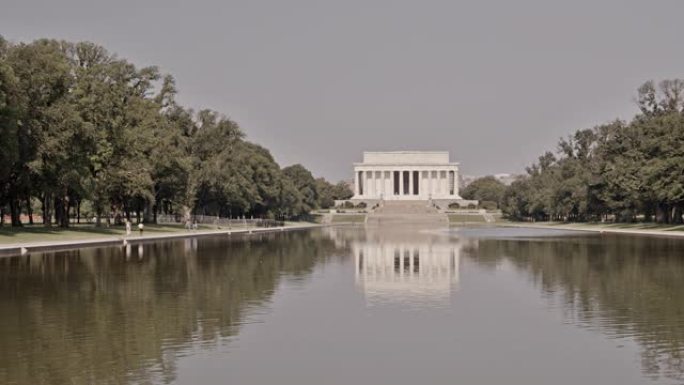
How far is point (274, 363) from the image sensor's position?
14078 millimetres

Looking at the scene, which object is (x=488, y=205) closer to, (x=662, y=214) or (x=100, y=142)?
(x=662, y=214)

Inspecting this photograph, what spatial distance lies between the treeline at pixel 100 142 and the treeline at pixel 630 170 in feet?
125

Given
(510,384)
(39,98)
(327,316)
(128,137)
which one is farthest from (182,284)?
(128,137)

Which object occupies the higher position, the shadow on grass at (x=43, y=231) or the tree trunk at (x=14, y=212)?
the tree trunk at (x=14, y=212)

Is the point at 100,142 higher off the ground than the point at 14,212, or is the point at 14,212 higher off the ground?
the point at 100,142

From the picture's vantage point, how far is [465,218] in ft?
455

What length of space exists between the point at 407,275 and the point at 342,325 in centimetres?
1247

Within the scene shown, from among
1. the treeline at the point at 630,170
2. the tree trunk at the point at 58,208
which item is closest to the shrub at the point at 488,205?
the treeline at the point at 630,170

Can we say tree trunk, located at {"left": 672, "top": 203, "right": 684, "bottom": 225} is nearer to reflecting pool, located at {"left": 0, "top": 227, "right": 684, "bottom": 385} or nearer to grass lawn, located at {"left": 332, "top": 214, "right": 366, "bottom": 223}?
reflecting pool, located at {"left": 0, "top": 227, "right": 684, "bottom": 385}

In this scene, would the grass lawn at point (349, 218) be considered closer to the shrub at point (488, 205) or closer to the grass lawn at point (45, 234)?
the shrub at point (488, 205)

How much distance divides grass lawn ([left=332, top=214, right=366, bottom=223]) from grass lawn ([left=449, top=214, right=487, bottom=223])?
14068 millimetres

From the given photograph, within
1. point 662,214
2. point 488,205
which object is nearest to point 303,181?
point 488,205

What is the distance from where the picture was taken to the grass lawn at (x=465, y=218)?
136 meters

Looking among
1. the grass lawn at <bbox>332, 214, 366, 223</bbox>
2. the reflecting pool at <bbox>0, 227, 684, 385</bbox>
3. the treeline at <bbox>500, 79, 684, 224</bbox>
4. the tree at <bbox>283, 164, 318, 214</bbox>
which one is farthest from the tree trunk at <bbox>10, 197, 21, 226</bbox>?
the tree at <bbox>283, 164, 318, 214</bbox>
